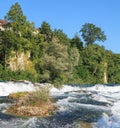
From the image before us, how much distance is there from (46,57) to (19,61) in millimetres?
9709

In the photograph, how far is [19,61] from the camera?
64625 mm

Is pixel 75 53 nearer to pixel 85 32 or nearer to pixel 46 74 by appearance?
pixel 46 74

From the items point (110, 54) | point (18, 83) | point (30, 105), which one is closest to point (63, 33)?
point (110, 54)

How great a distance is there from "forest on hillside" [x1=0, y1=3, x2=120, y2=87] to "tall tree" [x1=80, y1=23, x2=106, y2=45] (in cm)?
806

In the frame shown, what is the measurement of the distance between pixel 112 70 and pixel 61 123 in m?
70.3

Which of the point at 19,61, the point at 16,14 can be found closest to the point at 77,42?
the point at 16,14

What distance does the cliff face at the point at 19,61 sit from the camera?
208ft

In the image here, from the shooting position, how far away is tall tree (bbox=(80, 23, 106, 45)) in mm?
96500

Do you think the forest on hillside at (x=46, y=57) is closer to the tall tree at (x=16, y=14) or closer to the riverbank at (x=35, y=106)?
the tall tree at (x=16, y=14)

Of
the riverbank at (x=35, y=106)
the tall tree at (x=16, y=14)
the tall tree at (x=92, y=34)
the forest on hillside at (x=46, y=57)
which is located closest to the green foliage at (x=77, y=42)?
the forest on hillside at (x=46, y=57)

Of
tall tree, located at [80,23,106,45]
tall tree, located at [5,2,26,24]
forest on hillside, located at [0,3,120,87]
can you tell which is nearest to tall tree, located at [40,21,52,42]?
forest on hillside, located at [0,3,120,87]

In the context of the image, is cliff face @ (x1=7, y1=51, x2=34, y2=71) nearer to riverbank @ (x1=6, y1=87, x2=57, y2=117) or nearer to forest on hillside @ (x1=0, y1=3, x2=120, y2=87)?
forest on hillside @ (x1=0, y1=3, x2=120, y2=87)

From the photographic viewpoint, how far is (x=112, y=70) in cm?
8694

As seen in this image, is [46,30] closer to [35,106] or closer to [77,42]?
[77,42]
